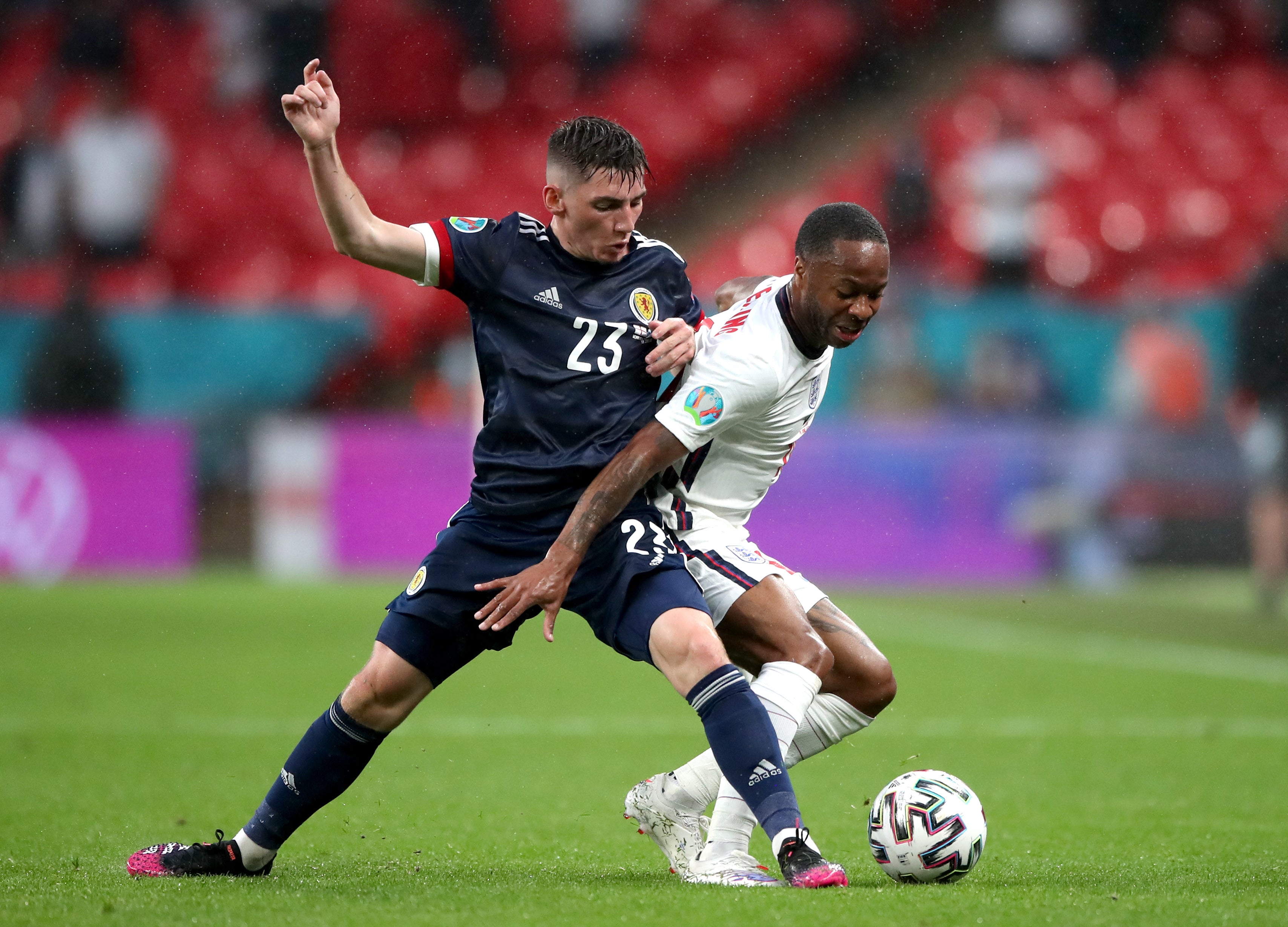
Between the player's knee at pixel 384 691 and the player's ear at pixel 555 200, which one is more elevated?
the player's ear at pixel 555 200

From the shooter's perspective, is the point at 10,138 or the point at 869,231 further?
the point at 10,138

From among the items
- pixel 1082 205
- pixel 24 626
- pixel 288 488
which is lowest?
pixel 24 626

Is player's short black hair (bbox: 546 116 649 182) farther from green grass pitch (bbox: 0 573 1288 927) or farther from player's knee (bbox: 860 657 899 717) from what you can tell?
green grass pitch (bbox: 0 573 1288 927)

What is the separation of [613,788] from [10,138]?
12.7 m

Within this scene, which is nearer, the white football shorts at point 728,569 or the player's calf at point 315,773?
the player's calf at point 315,773

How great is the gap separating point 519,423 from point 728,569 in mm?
742

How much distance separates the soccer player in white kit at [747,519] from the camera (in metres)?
4.28

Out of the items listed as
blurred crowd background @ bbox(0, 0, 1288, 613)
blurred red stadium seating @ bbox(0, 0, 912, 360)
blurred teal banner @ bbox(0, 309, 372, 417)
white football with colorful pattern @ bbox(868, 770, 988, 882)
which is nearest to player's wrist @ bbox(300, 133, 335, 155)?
white football with colorful pattern @ bbox(868, 770, 988, 882)

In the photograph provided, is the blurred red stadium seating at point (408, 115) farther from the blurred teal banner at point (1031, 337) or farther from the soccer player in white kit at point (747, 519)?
the soccer player in white kit at point (747, 519)

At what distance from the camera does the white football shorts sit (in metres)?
4.61

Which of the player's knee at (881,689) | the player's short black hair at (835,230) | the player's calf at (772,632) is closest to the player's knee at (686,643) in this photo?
the player's calf at (772,632)

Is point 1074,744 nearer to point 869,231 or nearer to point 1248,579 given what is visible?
point 869,231

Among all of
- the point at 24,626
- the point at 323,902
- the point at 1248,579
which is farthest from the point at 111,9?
the point at 323,902

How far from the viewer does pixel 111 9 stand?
17.9 meters
